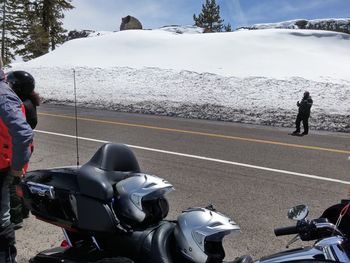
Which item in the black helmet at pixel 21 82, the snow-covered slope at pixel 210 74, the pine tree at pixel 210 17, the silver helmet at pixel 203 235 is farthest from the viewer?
Answer: the pine tree at pixel 210 17

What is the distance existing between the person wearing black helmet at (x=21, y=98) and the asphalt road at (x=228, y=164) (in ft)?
0.51

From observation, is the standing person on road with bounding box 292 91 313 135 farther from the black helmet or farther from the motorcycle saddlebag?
the motorcycle saddlebag

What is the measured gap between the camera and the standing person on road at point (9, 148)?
345 cm

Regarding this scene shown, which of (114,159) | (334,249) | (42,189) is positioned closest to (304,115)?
(114,159)

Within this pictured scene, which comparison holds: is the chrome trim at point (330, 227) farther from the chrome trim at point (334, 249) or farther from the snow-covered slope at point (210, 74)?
the snow-covered slope at point (210, 74)

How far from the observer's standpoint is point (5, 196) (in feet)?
12.3

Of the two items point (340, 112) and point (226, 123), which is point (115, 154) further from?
point (340, 112)

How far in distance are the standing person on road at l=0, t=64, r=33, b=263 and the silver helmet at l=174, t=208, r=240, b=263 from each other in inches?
53.6

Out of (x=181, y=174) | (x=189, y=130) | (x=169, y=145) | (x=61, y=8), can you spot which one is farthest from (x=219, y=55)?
(x=61, y=8)

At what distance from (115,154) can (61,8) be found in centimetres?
6340

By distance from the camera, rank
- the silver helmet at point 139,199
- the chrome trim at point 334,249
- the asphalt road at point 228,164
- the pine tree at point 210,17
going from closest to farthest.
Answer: the chrome trim at point 334,249 → the silver helmet at point 139,199 → the asphalt road at point 228,164 → the pine tree at point 210,17

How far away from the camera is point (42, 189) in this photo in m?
3.46

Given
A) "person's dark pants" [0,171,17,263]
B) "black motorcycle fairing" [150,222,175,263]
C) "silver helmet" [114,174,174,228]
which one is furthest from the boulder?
"black motorcycle fairing" [150,222,175,263]

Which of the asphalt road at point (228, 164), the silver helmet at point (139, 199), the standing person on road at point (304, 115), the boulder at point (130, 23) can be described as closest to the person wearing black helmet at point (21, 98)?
the asphalt road at point (228, 164)
